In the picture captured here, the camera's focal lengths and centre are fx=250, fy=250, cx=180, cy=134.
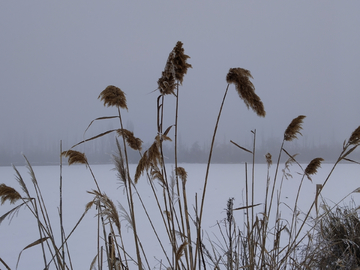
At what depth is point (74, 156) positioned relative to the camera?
46.3 inches

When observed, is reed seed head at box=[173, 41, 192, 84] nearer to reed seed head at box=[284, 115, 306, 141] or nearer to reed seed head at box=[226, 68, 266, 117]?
reed seed head at box=[226, 68, 266, 117]

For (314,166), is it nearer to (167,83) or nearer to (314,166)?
(314,166)

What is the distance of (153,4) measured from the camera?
281 ft

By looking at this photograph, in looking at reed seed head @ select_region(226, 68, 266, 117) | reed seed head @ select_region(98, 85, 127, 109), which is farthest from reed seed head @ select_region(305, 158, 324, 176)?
reed seed head @ select_region(98, 85, 127, 109)

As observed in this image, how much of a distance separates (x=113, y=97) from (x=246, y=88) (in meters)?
0.52

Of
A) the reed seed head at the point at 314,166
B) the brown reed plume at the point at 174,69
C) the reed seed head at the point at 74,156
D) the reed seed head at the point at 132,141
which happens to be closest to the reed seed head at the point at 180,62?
the brown reed plume at the point at 174,69

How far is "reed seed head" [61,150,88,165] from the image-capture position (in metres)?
1.16

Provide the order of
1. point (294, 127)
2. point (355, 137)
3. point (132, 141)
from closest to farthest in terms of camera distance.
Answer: point (132, 141) → point (355, 137) → point (294, 127)

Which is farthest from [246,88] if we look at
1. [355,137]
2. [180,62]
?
[355,137]

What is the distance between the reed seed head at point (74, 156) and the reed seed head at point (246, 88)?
77cm

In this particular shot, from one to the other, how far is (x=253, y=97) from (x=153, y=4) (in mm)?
96099

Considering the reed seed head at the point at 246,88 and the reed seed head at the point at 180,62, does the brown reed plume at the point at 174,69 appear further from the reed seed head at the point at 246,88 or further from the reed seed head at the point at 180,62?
the reed seed head at the point at 246,88

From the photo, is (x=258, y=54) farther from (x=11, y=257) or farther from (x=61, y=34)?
(x=11, y=257)

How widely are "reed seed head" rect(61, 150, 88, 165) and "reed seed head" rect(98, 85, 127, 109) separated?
328mm
